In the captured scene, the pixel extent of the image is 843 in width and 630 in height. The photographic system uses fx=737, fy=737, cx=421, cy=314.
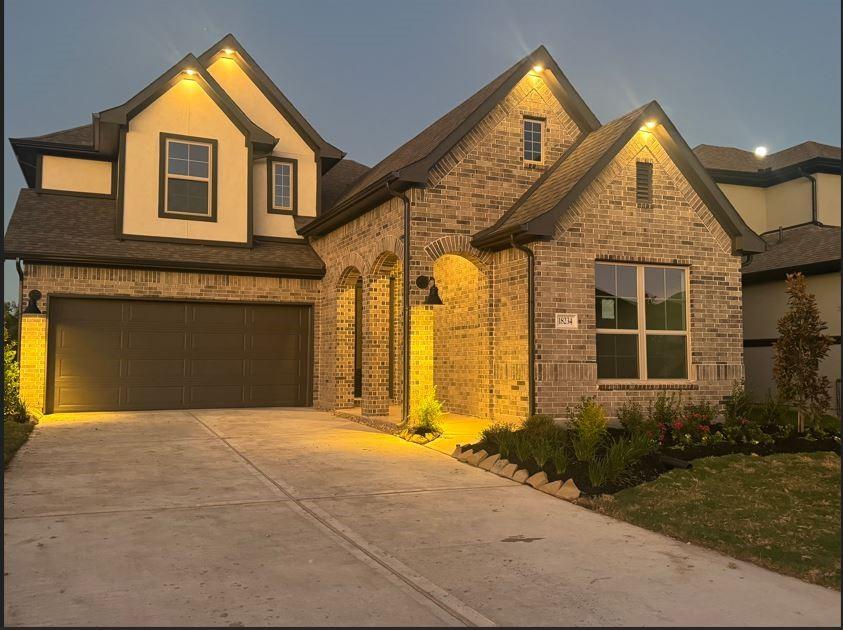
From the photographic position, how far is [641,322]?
13281mm

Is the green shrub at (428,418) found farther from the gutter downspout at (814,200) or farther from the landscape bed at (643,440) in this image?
the gutter downspout at (814,200)

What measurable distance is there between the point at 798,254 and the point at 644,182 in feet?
21.9

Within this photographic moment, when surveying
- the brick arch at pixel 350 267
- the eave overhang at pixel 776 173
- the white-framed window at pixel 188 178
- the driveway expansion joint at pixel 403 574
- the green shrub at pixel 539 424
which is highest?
the eave overhang at pixel 776 173

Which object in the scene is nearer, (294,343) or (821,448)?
(821,448)

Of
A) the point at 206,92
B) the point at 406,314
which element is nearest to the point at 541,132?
the point at 406,314

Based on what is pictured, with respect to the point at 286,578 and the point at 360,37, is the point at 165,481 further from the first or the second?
the point at 360,37

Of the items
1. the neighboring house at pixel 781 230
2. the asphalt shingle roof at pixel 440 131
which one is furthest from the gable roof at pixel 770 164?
the asphalt shingle roof at pixel 440 131

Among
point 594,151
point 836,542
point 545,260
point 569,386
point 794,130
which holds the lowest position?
point 836,542

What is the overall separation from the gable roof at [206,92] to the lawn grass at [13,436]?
7241 mm

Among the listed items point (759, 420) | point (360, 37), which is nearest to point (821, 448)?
point (759, 420)

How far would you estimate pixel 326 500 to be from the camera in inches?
308

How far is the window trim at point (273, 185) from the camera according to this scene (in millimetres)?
19328

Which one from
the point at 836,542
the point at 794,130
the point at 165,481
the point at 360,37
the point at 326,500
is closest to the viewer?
the point at 836,542

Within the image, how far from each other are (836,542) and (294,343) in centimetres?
1378
